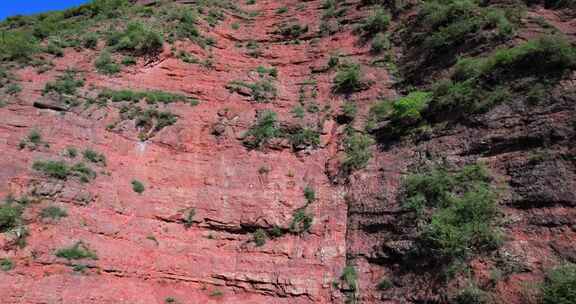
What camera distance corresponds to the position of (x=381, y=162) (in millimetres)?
12641

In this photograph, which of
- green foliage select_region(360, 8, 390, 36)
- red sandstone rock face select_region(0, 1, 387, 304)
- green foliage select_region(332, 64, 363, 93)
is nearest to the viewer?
red sandstone rock face select_region(0, 1, 387, 304)

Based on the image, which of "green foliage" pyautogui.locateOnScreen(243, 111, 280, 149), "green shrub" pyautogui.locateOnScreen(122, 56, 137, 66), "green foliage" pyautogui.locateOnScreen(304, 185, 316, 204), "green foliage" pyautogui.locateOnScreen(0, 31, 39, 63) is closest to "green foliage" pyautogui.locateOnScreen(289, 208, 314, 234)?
"green foliage" pyautogui.locateOnScreen(304, 185, 316, 204)

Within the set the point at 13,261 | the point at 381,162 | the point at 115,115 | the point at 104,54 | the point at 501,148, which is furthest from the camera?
the point at 104,54

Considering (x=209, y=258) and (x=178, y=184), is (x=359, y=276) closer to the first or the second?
(x=209, y=258)

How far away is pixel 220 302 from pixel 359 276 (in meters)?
3.29

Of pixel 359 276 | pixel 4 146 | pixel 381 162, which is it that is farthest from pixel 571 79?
pixel 4 146

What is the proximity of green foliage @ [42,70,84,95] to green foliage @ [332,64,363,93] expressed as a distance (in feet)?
27.8

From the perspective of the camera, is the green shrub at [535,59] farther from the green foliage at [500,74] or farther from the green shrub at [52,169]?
the green shrub at [52,169]

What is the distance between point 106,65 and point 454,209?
12.3m

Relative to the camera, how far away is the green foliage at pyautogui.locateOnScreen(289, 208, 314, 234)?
39.2ft

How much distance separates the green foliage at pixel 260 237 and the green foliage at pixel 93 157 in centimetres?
466

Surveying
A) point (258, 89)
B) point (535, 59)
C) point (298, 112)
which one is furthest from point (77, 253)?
point (535, 59)

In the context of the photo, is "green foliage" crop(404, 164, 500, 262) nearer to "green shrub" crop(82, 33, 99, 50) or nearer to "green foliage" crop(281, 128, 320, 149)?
"green foliage" crop(281, 128, 320, 149)

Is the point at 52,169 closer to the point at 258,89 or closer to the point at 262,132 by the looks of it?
the point at 262,132
